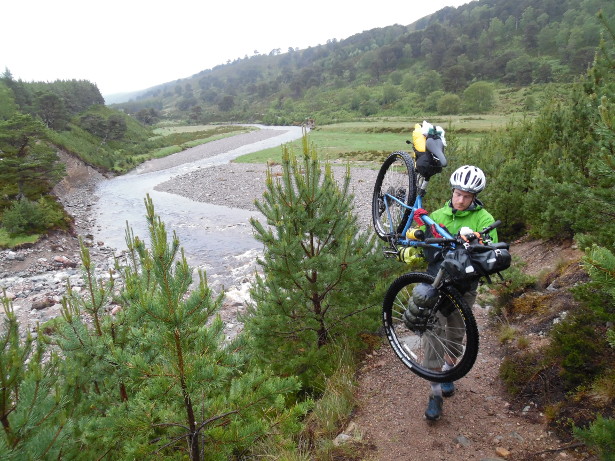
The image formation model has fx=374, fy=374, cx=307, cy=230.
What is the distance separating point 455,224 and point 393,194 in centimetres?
217

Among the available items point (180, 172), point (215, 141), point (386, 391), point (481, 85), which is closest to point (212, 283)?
point (386, 391)

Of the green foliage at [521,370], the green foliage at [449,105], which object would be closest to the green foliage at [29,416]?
the green foliage at [521,370]

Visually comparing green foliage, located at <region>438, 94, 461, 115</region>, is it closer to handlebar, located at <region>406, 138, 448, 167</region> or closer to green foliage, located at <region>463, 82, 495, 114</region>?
green foliage, located at <region>463, 82, 495, 114</region>

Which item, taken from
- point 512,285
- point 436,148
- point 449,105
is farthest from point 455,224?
point 449,105

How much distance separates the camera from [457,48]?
443ft

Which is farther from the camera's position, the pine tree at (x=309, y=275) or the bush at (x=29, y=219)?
the bush at (x=29, y=219)

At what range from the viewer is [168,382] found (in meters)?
3.13

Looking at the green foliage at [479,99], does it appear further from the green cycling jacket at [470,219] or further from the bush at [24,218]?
the green cycling jacket at [470,219]

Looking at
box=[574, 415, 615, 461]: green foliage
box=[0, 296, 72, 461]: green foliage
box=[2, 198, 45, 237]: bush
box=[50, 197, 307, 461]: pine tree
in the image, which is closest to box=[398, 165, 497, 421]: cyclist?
box=[574, 415, 615, 461]: green foliage

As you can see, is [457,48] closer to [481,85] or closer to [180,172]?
[481,85]

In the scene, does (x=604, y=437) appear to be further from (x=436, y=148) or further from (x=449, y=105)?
(x=449, y=105)

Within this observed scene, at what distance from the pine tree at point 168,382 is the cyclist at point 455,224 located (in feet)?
6.09

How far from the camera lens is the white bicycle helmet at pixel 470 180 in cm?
416

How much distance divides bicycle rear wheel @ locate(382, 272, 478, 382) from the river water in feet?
14.4
